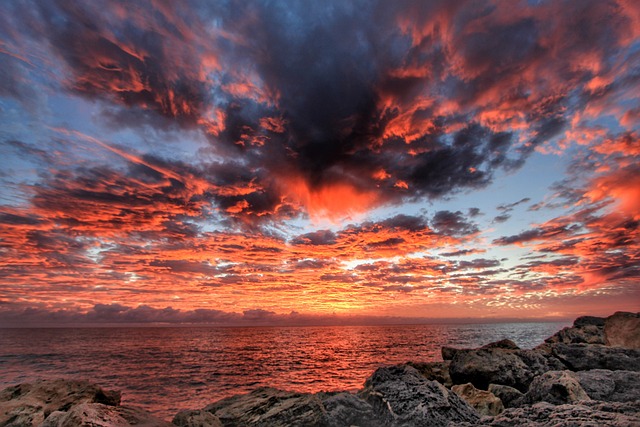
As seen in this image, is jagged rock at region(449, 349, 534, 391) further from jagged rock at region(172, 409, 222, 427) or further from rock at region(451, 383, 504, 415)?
jagged rock at region(172, 409, 222, 427)

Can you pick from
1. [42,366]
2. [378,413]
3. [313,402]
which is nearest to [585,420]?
[378,413]

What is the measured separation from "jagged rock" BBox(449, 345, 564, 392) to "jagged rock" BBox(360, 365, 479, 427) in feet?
28.8

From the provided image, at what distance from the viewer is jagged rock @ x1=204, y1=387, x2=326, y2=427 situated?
960 cm

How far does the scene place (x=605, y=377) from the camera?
40.9ft

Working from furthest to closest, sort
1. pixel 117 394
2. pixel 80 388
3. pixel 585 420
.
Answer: pixel 117 394 → pixel 80 388 → pixel 585 420

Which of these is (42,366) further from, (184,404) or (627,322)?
(627,322)

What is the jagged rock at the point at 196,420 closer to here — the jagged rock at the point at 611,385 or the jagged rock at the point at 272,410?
the jagged rock at the point at 272,410

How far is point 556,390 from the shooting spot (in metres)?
9.84

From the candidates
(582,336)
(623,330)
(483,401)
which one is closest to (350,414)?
(483,401)

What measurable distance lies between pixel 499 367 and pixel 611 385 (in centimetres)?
556

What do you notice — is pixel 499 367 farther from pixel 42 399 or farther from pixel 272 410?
pixel 42 399

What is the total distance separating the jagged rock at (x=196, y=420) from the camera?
10.0 meters

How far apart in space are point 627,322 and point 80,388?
34774 mm

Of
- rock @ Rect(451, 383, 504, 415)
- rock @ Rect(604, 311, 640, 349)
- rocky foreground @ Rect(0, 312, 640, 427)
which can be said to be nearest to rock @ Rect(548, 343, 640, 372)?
rocky foreground @ Rect(0, 312, 640, 427)
